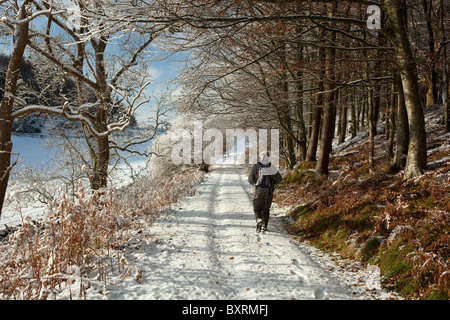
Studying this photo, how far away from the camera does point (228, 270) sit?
403 cm

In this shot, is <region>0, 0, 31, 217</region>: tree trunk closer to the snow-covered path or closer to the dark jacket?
the snow-covered path

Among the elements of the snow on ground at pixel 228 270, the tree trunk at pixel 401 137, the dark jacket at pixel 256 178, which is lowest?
the snow on ground at pixel 228 270

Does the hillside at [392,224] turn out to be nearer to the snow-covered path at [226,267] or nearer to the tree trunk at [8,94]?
the snow-covered path at [226,267]

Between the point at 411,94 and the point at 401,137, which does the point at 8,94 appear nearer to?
the point at 411,94

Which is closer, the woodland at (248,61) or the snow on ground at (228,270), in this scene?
the snow on ground at (228,270)

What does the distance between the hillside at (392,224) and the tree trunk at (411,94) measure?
15.8 inches

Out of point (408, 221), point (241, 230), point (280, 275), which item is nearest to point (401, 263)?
point (408, 221)

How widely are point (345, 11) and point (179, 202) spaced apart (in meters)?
8.80

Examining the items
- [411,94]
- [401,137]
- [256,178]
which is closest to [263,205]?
[256,178]

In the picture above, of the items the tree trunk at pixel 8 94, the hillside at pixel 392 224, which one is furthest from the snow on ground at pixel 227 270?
the tree trunk at pixel 8 94

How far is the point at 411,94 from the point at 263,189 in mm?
4490

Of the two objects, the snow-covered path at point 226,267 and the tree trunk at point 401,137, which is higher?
the tree trunk at point 401,137

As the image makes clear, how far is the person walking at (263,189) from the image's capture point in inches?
256

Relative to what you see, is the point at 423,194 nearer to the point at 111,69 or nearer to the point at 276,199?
the point at 276,199
